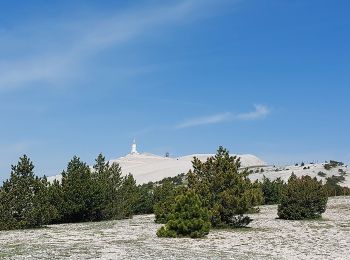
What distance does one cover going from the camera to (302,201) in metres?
44.2

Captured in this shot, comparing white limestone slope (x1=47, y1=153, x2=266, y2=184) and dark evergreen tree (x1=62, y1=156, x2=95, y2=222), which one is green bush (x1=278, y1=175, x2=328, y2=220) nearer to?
dark evergreen tree (x1=62, y1=156, x2=95, y2=222)

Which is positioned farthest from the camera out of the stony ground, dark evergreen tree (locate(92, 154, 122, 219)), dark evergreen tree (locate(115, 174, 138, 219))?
dark evergreen tree (locate(115, 174, 138, 219))

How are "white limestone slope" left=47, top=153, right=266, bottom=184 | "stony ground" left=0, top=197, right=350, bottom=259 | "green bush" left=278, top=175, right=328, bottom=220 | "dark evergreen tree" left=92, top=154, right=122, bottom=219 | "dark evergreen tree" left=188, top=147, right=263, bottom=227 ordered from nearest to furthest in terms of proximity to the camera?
"stony ground" left=0, top=197, right=350, bottom=259
"dark evergreen tree" left=188, top=147, right=263, bottom=227
"green bush" left=278, top=175, right=328, bottom=220
"dark evergreen tree" left=92, top=154, right=122, bottom=219
"white limestone slope" left=47, top=153, right=266, bottom=184

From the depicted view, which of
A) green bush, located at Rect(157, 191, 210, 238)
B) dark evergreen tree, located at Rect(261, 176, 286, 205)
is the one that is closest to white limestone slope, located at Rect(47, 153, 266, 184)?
dark evergreen tree, located at Rect(261, 176, 286, 205)

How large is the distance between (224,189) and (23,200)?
49.4 ft

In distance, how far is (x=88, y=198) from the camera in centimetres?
4491

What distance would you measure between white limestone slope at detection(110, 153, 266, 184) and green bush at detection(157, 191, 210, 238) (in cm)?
10550

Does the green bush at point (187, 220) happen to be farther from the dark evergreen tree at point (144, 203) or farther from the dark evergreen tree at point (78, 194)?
the dark evergreen tree at point (144, 203)

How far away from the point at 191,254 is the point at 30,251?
696cm

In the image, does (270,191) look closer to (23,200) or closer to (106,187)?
(106,187)

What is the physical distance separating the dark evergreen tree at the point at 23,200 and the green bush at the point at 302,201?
20.4 m

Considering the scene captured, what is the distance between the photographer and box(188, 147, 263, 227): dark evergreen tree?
115ft

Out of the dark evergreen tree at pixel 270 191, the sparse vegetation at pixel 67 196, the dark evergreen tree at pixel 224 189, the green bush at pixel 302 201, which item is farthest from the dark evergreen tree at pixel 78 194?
the dark evergreen tree at pixel 270 191

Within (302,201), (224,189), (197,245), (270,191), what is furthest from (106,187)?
(270,191)
